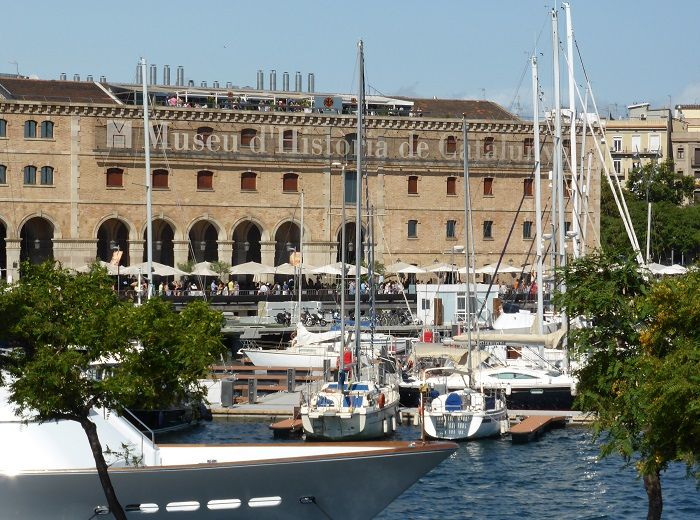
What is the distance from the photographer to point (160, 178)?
78.9 m

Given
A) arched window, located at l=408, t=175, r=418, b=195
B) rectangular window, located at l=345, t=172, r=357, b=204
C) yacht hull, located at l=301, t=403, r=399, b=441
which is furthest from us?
arched window, located at l=408, t=175, r=418, b=195

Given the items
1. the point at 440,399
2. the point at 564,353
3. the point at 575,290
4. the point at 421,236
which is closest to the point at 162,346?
the point at 575,290

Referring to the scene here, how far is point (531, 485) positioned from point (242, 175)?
47877mm

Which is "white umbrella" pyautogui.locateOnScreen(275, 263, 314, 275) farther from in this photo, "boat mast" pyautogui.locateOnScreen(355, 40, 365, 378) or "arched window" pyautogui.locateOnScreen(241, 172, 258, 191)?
"boat mast" pyautogui.locateOnScreen(355, 40, 365, 378)

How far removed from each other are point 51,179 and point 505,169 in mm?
24392

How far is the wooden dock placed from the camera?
129ft

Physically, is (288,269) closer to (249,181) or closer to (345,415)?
(249,181)

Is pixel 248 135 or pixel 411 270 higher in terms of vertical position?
pixel 248 135

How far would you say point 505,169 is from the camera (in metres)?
84.8

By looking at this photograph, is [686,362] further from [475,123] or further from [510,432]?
[475,123]

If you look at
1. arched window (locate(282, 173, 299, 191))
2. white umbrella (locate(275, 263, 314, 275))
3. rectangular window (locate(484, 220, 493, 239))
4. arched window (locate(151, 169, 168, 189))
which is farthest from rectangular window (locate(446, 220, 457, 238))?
arched window (locate(151, 169, 168, 189))

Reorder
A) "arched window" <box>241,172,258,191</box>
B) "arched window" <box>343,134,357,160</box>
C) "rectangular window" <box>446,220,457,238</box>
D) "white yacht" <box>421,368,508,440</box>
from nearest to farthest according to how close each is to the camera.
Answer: "white yacht" <box>421,368,508,440</box> → "arched window" <box>241,172,258,191</box> → "arched window" <box>343,134,357,160</box> → "rectangular window" <box>446,220,457,238</box>

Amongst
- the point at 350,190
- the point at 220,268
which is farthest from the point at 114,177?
the point at 350,190

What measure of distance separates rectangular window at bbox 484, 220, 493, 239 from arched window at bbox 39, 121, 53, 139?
23582 mm
